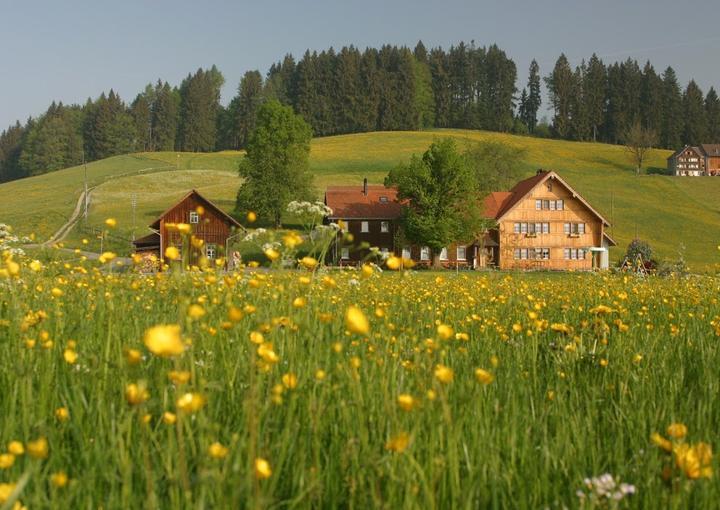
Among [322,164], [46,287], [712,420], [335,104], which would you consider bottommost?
[712,420]

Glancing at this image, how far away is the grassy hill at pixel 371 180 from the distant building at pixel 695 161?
2786 mm

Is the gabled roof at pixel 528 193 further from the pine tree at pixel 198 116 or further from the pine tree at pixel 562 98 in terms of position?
the pine tree at pixel 198 116

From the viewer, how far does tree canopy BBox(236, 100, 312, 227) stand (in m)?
67.6

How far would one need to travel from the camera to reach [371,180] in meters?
92.4

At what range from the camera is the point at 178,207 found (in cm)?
5409

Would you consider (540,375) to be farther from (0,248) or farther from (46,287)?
(0,248)

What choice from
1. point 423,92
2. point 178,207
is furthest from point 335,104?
point 178,207

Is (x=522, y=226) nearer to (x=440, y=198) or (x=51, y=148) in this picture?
(x=440, y=198)

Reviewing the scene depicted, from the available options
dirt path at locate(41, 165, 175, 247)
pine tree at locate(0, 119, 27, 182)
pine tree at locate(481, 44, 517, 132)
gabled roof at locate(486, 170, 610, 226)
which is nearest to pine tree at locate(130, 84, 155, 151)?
pine tree at locate(0, 119, 27, 182)

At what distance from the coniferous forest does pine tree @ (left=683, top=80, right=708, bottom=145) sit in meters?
0.22

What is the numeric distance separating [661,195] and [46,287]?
98435 millimetres

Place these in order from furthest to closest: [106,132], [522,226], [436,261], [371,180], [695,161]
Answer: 1. [106,132]
2. [695,161]
3. [371,180]
4. [522,226]
5. [436,261]

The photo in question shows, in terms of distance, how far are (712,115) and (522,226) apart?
364ft

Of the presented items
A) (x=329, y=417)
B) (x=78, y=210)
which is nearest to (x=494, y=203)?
(x=78, y=210)
